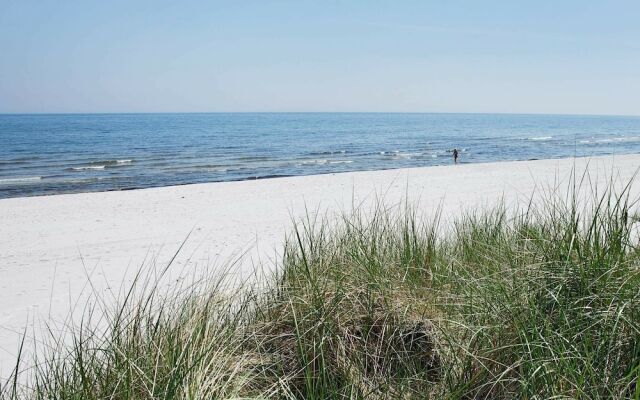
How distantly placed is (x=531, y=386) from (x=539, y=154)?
91.7 feet

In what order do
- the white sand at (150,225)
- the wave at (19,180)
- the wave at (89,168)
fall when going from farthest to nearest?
the wave at (89,168), the wave at (19,180), the white sand at (150,225)

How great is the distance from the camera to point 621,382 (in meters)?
1.96

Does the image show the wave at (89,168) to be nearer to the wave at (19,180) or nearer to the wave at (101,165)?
the wave at (101,165)

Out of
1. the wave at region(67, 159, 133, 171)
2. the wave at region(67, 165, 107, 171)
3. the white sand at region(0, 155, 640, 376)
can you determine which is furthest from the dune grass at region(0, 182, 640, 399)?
the wave at region(67, 159, 133, 171)

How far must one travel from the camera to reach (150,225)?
8648 mm

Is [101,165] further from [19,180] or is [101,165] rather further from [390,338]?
[390,338]

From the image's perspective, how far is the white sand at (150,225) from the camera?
17.5 ft

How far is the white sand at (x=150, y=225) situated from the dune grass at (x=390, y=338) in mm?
904

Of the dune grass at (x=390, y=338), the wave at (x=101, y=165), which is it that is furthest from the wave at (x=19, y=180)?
the dune grass at (x=390, y=338)

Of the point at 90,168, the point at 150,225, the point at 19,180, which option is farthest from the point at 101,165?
the point at 150,225

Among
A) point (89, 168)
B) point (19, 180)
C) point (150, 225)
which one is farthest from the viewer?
point (89, 168)

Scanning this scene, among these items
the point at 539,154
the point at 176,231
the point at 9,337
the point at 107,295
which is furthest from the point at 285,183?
the point at 539,154

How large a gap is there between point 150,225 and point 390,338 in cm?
676

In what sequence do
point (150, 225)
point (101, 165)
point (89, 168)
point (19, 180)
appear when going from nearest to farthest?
1. point (150, 225)
2. point (19, 180)
3. point (89, 168)
4. point (101, 165)
